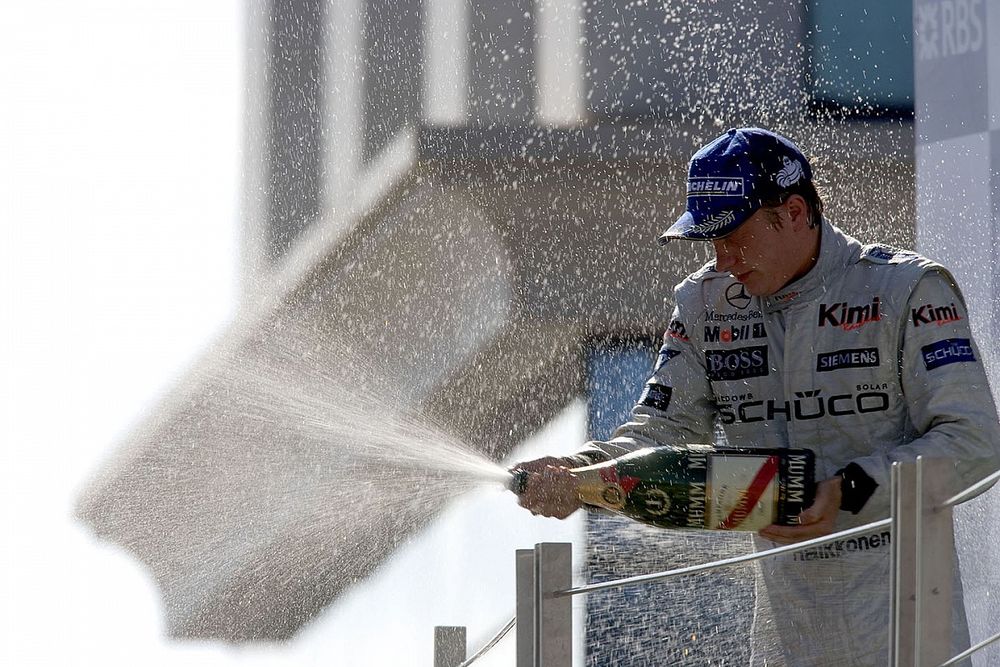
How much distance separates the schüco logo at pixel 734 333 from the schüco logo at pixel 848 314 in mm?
A: 107

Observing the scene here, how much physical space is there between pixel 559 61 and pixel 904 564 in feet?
16.6

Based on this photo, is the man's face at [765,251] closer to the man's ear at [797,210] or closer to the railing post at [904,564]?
the man's ear at [797,210]

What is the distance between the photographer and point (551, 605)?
2090 millimetres

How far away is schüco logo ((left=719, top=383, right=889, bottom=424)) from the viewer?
2.13 meters

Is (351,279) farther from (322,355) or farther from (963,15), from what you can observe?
(963,15)

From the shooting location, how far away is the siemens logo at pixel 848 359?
2135 millimetres

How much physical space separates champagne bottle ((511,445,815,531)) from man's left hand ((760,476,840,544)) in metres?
0.01

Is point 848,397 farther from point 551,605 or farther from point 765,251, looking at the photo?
point 551,605

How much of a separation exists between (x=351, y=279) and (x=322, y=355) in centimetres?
68

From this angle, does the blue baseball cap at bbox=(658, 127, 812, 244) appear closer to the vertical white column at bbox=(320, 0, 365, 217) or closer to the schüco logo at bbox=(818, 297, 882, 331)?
the schüco logo at bbox=(818, 297, 882, 331)

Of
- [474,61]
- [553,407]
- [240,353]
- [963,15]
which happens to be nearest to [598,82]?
[474,61]

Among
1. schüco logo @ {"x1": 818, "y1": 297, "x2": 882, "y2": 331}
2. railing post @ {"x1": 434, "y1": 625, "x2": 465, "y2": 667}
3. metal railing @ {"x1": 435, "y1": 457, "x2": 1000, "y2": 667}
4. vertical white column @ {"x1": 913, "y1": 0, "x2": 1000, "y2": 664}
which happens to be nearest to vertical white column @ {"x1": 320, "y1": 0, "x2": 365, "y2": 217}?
vertical white column @ {"x1": 913, "y1": 0, "x2": 1000, "y2": 664}

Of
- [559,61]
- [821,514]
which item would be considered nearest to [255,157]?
[559,61]

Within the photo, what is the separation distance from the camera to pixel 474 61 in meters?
6.69
